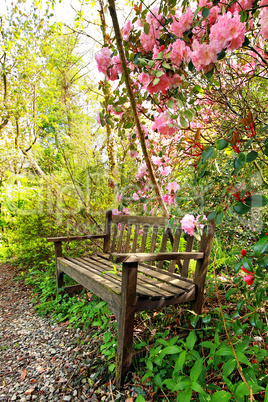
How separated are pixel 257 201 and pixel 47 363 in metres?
2.07

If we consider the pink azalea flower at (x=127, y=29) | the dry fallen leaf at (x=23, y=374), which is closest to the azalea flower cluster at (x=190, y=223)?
the pink azalea flower at (x=127, y=29)

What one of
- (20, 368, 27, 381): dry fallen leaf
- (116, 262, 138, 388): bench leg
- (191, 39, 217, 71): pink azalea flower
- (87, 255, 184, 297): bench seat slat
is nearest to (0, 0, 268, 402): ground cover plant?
(191, 39, 217, 71): pink azalea flower

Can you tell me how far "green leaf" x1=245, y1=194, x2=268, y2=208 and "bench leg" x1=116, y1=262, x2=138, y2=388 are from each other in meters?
0.89

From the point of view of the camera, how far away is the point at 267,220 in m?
2.44

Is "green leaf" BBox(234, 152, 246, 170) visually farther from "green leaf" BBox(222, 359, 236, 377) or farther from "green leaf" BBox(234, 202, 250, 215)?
"green leaf" BBox(222, 359, 236, 377)

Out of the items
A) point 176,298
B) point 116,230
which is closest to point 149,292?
point 176,298

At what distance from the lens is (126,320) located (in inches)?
61.5

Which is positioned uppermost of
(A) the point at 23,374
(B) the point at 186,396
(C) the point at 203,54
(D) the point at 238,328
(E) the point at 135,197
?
(C) the point at 203,54

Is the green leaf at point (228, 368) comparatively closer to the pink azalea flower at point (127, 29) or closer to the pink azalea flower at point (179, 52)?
the pink azalea flower at point (179, 52)

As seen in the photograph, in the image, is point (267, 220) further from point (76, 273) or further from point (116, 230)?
point (76, 273)

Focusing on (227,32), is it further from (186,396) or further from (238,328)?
(186,396)

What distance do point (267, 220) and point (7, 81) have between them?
5713mm

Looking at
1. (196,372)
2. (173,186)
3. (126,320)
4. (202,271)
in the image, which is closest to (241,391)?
(196,372)

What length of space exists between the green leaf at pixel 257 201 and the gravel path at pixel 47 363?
139 cm
